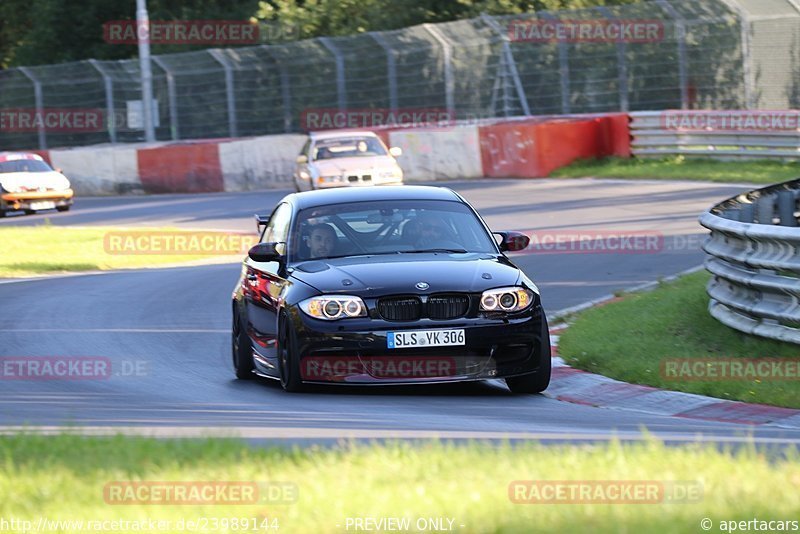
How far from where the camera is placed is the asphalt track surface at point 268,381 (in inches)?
296

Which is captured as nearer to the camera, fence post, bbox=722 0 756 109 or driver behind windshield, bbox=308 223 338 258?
driver behind windshield, bbox=308 223 338 258

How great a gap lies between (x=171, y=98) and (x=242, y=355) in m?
30.2

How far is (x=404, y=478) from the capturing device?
17.9 feet

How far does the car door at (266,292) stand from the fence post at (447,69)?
24072 millimetres

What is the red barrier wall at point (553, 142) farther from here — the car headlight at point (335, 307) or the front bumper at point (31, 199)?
the car headlight at point (335, 307)

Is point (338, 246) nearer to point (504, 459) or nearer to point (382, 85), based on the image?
point (504, 459)

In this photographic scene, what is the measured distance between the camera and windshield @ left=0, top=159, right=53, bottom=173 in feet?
108

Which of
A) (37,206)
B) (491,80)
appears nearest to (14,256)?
(37,206)

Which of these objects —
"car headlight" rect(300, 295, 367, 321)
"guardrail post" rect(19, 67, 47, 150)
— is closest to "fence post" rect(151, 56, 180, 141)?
"guardrail post" rect(19, 67, 47, 150)

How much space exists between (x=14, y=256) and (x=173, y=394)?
13.4 m

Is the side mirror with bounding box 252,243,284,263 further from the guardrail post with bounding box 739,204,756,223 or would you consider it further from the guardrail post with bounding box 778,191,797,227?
the guardrail post with bounding box 778,191,797,227

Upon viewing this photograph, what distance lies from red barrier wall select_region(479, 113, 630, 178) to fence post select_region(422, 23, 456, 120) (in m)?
4.04

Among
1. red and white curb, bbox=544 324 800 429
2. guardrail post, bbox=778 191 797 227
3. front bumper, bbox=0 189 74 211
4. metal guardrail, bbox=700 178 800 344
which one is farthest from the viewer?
front bumper, bbox=0 189 74 211

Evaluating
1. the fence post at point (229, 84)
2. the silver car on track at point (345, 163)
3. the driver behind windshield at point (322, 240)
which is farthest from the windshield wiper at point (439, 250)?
the fence post at point (229, 84)
